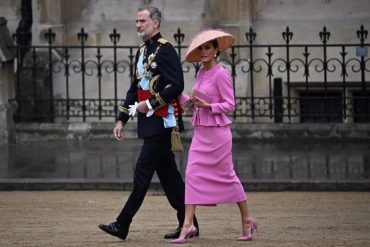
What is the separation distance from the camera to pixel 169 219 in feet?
43.6

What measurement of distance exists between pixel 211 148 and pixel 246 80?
8428mm

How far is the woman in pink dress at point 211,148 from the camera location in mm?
11680

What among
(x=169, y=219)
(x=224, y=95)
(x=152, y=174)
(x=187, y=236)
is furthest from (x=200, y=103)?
(x=169, y=219)

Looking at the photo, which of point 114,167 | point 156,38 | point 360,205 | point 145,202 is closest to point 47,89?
point 114,167

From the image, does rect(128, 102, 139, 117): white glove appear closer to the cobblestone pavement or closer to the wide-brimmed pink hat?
the wide-brimmed pink hat

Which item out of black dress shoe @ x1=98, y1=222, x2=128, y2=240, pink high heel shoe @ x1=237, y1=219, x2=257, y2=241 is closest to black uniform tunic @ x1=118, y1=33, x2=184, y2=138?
black dress shoe @ x1=98, y1=222, x2=128, y2=240

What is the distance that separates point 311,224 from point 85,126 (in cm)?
737

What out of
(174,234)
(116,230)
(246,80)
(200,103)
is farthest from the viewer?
(246,80)

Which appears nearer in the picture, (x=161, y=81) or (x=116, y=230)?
(x=116, y=230)

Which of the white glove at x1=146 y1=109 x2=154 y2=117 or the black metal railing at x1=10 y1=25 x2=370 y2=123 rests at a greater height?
the black metal railing at x1=10 y1=25 x2=370 y2=123

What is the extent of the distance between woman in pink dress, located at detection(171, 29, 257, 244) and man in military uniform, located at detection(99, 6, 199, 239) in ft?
0.76

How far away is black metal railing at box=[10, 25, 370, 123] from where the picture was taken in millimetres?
19594

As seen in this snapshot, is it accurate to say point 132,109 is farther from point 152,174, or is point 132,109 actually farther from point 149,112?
point 152,174

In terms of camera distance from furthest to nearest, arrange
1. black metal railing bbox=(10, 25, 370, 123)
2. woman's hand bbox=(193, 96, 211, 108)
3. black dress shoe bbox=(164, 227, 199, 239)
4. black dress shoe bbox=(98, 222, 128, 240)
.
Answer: black metal railing bbox=(10, 25, 370, 123)
black dress shoe bbox=(164, 227, 199, 239)
black dress shoe bbox=(98, 222, 128, 240)
woman's hand bbox=(193, 96, 211, 108)
